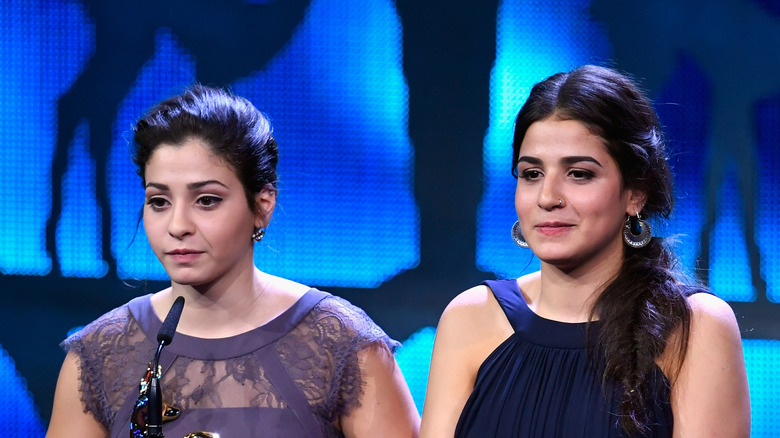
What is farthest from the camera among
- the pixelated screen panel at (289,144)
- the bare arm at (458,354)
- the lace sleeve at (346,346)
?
the pixelated screen panel at (289,144)

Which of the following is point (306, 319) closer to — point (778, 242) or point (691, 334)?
point (691, 334)

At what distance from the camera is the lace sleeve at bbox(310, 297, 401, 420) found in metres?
2.36

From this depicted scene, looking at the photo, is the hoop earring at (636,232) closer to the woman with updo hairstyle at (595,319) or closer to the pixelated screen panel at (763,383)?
the woman with updo hairstyle at (595,319)

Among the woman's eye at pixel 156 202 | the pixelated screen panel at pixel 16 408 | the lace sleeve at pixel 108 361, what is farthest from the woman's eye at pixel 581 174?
the pixelated screen panel at pixel 16 408

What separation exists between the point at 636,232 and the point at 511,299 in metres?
0.33

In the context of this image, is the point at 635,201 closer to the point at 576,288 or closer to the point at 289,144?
the point at 576,288

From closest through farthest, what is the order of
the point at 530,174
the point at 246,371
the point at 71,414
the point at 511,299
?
the point at 530,174 → the point at 511,299 → the point at 246,371 → the point at 71,414

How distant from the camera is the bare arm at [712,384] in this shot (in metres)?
1.90

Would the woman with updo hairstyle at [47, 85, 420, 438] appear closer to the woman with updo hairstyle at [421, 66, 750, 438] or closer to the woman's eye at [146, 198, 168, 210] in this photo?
the woman's eye at [146, 198, 168, 210]

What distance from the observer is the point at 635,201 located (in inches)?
81.8

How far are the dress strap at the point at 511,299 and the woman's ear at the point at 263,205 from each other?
58 cm

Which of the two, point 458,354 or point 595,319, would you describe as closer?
point 595,319

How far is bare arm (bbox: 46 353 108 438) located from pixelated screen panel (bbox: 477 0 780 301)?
1.51m

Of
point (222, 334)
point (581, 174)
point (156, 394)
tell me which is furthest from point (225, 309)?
point (581, 174)
